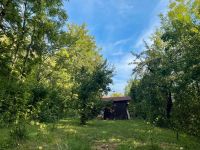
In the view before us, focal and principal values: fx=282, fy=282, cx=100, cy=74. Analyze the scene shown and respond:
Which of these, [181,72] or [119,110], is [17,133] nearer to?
[181,72]

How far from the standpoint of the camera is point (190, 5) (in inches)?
452

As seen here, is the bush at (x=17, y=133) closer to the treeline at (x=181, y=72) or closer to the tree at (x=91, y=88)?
the treeline at (x=181, y=72)

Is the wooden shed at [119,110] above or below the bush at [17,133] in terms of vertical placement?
above

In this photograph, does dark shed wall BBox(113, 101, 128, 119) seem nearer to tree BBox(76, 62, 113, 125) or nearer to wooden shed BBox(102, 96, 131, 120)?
wooden shed BBox(102, 96, 131, 120)

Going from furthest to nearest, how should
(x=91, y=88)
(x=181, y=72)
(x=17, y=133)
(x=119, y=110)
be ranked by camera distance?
(x=119, y=110) → (x=91, y=88) → (x=181, y=72) → (x=17, y=133)

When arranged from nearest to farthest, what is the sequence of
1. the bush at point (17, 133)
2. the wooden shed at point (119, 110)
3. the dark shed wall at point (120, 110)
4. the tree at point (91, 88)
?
the bush at point (17, 133), the tree at point (91, 88), the wooden shed at point (119, 110), the dark shed wall at point (120, 110)

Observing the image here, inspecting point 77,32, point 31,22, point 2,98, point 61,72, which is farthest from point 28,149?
point 77,32

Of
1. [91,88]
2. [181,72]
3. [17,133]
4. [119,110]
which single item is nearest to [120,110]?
[119,110]

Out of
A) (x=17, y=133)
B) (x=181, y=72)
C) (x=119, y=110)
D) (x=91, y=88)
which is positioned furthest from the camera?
(x=119, y=110)

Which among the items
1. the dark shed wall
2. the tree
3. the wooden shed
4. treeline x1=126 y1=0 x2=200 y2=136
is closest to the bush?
treeline x1=126 y1=0 x2=200 y2=136

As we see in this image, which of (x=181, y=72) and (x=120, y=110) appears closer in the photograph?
(x=181, y=72)

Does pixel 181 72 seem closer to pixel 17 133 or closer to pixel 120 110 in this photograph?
pixel 17 133

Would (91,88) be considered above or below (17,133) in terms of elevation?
above

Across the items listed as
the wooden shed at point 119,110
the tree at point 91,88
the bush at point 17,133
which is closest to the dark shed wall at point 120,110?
the wooden shed at point 119,110
